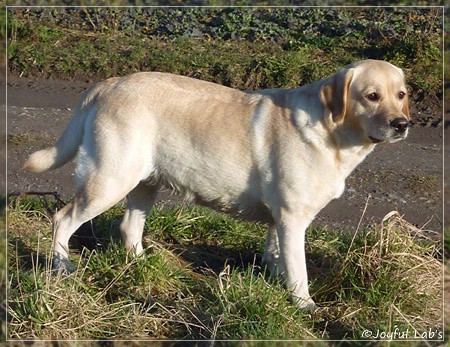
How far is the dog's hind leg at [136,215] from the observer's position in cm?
640

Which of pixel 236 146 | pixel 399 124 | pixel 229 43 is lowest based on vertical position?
pixel 229 43

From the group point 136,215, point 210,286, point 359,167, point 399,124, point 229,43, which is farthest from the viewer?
point 359,167

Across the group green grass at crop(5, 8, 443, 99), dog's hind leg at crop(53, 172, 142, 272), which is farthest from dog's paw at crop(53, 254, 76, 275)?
green grass at crop(5, 8, 443, 99)

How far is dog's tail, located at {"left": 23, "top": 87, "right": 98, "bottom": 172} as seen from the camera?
6.09 meters

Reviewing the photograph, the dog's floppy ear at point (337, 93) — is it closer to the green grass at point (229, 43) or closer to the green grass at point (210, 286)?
the green grass at point (210, 286)

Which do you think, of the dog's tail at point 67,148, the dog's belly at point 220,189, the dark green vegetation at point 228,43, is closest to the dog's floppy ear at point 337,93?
the dog's belly at point 220,189

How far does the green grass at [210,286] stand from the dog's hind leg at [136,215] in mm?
107

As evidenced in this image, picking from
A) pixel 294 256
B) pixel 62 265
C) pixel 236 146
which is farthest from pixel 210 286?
pixel 62 265

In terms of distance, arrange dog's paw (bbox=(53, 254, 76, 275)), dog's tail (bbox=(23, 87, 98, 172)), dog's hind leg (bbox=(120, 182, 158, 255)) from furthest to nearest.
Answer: dog's hind leg (bbox=(120, 182, 158, 255)) < dog's tail (bbox=(23, 87, 98, 172)) < dog's paw (bbox=(53, 254, 76, 275))

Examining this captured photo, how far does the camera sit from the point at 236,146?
5.82 metres

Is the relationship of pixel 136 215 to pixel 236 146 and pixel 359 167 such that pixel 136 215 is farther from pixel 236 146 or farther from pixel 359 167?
pixel 359 167

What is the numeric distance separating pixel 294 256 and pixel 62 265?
1.50 metres

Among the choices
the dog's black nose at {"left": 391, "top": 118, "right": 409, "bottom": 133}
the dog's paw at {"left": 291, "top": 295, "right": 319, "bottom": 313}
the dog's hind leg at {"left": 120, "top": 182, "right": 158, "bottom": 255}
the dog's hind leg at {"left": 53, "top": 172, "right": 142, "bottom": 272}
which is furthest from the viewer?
the dog's hind leg at {"left": 120, "top": 182, "right": 158, "bottom": 255}

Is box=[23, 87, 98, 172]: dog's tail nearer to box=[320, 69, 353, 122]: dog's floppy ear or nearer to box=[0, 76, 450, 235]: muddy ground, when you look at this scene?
box=[320, 69, 353, 122]: dog's floppy ear
